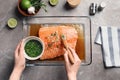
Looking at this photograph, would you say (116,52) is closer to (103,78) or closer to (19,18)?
(103,78)

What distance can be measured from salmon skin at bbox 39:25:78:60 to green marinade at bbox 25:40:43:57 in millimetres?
45

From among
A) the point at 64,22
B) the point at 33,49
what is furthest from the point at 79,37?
the point at 33,49

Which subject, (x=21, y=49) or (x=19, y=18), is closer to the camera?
(x=21, y=49)

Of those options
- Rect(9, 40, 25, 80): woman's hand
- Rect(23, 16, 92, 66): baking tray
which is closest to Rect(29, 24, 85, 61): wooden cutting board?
Rect(23, 16, 92, 66): baking tray

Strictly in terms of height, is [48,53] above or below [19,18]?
below

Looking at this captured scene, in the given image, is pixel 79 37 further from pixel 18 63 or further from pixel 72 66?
pixel 18 63

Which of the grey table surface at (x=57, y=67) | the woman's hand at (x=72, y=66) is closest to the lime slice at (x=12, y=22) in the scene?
the grey table surface at (x=57, y=67)

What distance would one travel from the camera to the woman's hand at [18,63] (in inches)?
40.9

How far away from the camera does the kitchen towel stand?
1117 mm

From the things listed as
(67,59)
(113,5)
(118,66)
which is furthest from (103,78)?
(113,5)

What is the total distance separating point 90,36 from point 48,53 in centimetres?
18

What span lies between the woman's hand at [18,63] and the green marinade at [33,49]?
0.03 meters

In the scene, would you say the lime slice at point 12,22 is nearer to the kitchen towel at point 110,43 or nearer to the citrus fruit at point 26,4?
the citrus fruit at point 26,4

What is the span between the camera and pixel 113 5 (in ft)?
3.82
